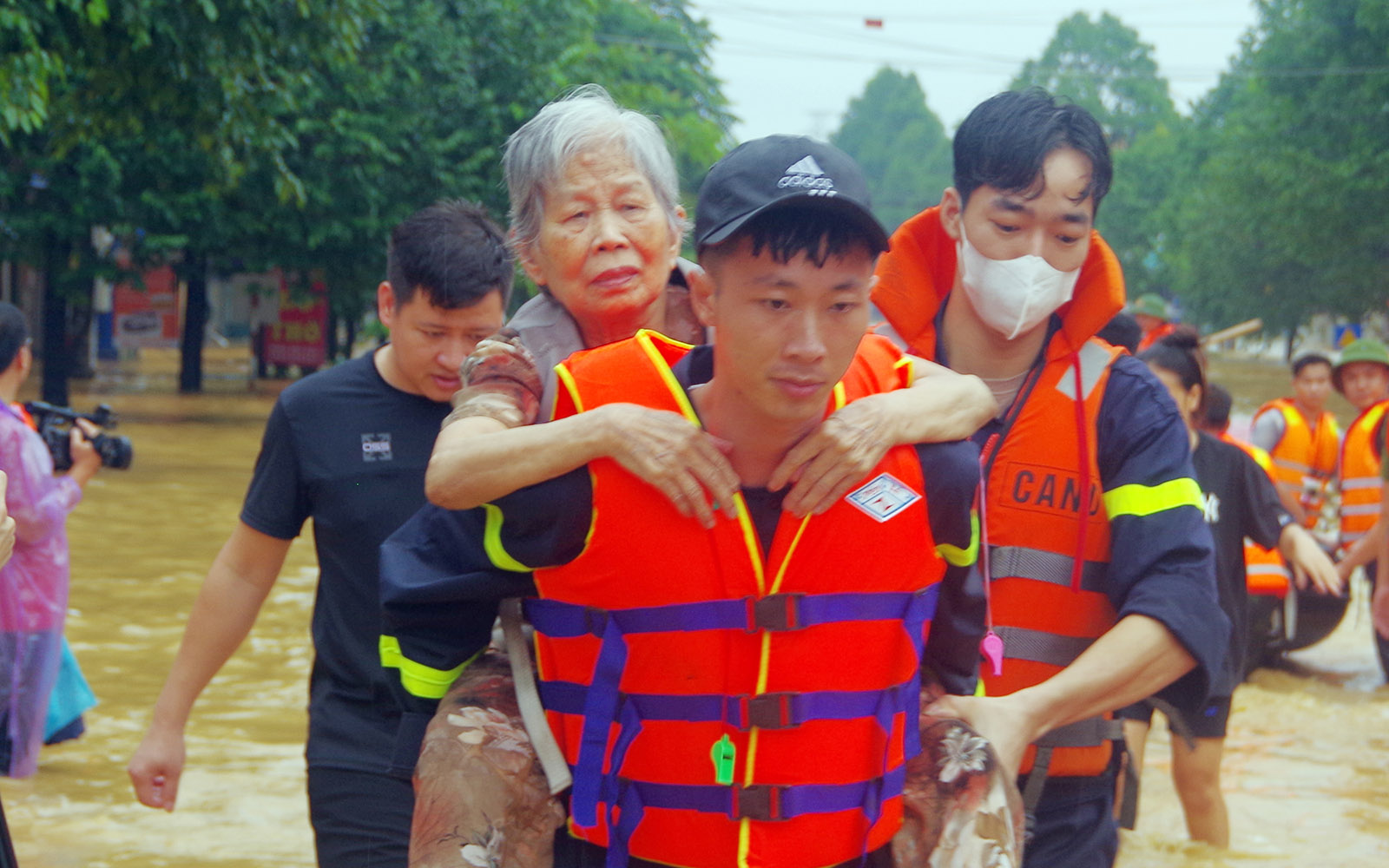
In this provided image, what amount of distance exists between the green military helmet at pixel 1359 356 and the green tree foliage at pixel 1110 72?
338ft

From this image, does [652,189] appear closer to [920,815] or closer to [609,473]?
[609,473]

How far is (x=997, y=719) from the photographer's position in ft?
8.71

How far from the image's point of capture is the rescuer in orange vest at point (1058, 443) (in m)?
3.11

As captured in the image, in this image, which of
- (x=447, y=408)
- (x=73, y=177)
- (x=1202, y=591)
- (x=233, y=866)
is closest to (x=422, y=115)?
(x=73, y=177)

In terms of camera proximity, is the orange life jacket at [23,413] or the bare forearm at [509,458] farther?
the orange life jacket at [23,413]

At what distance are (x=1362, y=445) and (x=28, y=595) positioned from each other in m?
8.47

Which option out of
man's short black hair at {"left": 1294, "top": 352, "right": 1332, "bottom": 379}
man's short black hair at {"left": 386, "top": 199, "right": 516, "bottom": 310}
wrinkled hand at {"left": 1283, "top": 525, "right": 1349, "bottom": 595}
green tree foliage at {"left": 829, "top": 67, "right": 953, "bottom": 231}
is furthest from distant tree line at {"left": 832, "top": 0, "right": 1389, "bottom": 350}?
green tree foliage at {"left": 829, "top": 67, "right": 953, "bottom": 231}

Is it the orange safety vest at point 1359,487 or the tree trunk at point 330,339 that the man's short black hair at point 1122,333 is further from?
the tree trunk at point 330,339

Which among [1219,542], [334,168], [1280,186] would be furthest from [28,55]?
[1280,186]

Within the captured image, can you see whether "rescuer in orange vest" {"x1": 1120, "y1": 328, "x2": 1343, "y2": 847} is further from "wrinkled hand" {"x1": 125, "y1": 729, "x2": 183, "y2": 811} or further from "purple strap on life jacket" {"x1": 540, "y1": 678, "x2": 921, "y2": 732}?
"purple strap on life jacket" {"x1": 540, "y1": 678, "x2": 921, "y2": 732}

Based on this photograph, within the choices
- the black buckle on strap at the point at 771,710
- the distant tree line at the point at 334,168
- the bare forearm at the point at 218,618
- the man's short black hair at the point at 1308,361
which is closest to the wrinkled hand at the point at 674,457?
the black buckle on strap at the point at 771,710

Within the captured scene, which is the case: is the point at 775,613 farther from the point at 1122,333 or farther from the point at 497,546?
the point at 1122,333

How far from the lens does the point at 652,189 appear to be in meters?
3.43

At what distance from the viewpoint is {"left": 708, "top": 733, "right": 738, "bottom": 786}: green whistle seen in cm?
235
